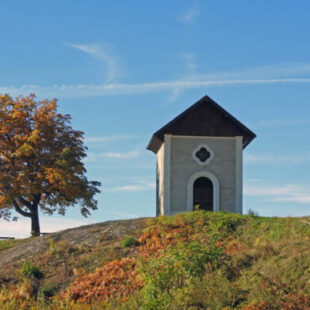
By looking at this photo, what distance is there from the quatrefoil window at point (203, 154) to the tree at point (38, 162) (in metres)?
10.2

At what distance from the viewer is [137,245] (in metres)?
27.6

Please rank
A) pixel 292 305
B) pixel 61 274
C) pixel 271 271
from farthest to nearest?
1. pixel 61 274
2. pixel 271 271
3. pixel 292 305

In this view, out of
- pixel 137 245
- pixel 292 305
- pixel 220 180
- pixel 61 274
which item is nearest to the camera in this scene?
pixel 292 305

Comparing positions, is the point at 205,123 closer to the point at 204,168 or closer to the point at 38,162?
the point at 204,168

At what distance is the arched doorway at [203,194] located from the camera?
36500mm

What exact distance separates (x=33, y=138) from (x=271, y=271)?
88.2 ft

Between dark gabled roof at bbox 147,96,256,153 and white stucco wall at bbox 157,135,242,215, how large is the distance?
1.31 ft

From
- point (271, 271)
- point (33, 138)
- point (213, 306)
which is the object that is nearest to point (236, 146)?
point (33, 138)

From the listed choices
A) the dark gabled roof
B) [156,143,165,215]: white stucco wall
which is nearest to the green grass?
[156,143,165,215]: white stucco wall

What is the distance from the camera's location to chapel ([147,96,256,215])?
36.2m

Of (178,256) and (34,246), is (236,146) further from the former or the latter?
(178,256)

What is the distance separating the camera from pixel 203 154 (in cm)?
3684

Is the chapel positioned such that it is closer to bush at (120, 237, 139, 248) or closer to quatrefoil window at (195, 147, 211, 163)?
quatrefoil window at (195, 147, 211, 163)

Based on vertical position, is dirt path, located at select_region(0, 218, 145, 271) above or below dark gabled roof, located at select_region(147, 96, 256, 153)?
below
